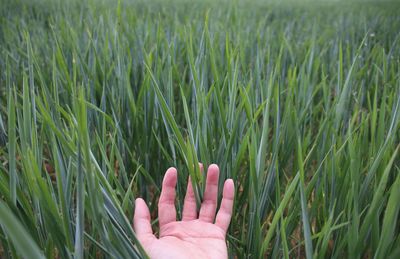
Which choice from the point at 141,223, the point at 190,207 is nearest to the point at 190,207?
the point at 190,207

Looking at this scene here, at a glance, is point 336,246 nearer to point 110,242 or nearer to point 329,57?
point 110,242

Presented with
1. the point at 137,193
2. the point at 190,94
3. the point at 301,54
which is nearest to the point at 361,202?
the point at 137,193

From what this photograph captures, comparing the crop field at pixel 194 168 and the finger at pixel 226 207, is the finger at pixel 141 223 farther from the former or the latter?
the finger at pixel 226 207

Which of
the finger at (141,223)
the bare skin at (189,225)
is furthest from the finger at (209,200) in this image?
the finger at (141,223)

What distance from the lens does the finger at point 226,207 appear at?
683 mm

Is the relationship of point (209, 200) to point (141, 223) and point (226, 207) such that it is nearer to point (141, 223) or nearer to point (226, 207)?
point (226, 207)

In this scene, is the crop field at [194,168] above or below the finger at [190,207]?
above

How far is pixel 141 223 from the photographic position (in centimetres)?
65

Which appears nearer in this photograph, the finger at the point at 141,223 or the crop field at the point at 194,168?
the crop field at the point at 194,168

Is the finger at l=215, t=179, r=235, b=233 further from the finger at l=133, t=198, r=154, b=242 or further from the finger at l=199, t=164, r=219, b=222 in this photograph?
the finger at l=133, t=198, r=154, b=242

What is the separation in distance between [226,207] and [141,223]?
16cm

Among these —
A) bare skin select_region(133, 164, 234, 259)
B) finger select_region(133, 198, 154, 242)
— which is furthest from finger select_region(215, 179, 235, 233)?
finger select_region(133, 198, 154, 242)

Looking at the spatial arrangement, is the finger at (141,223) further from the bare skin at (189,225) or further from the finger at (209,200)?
the finger at (209,200)

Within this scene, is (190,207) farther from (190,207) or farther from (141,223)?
(141,223)
